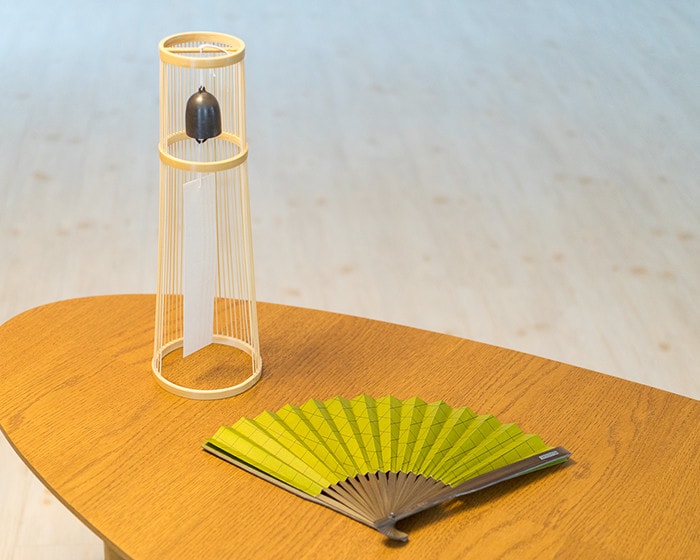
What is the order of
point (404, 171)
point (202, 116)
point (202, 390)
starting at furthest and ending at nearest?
point (404, 171) → point (202, 390) → point (202, 116)

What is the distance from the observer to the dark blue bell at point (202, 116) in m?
1.41

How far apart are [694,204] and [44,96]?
2890 millimetres

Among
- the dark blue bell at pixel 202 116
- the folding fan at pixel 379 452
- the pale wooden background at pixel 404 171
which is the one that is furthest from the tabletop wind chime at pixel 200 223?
the pale wooden background at pixel 404 171

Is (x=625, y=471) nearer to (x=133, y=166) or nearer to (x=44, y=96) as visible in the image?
(x=133, y=166)

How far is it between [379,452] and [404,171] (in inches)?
108

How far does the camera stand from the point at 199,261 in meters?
1.49

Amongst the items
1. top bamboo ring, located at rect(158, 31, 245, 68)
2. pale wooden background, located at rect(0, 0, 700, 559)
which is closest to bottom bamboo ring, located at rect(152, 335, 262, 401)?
top bamboo ring, located at rect(158, 31, 245, 68)

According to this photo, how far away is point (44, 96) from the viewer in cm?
458

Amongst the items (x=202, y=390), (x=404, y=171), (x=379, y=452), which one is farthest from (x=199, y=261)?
(x=404, y=171)

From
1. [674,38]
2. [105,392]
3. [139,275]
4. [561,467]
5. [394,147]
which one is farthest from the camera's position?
[674,38]

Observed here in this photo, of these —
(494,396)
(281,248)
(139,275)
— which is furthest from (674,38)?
(494,396)

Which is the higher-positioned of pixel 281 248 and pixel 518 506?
pixel 518 506

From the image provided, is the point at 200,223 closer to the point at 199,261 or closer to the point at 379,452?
the point at 199,261

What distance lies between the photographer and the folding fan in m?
1.35
